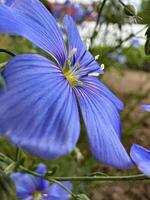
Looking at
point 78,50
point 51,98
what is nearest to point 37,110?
point 51,98

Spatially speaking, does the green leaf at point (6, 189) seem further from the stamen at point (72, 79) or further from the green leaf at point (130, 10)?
the green leaf at point (130, 10)

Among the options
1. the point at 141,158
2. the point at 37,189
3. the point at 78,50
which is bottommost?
the point at 37,189

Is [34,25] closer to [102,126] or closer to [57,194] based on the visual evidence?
[102,126]

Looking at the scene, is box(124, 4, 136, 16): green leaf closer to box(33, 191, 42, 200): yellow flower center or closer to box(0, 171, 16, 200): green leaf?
box(0, 171, 16, 200): green leaf

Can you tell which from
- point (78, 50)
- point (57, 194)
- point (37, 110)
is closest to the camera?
point (37, 110)

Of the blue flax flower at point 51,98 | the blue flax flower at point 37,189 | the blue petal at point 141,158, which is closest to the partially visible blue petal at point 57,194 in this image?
the blue flax flower at point 37,189

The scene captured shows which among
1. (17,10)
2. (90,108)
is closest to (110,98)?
(90,108)
